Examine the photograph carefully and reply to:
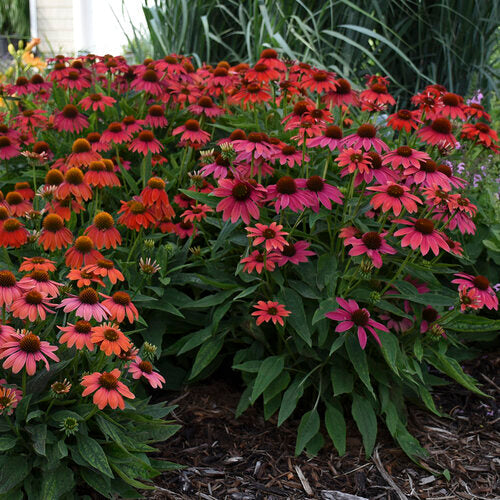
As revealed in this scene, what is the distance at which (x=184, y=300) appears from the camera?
2209 mm

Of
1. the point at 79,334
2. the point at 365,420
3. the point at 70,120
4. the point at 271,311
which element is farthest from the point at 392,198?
the point at 70,120

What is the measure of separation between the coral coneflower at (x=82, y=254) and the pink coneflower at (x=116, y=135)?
2.50 feet

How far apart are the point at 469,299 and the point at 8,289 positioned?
1.38 meters

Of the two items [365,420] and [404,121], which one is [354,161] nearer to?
[404,121]

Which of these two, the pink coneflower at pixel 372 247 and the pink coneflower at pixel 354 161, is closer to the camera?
the pink coneflower at pixel 372 247

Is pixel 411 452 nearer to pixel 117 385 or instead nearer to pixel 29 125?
pixel 117 385

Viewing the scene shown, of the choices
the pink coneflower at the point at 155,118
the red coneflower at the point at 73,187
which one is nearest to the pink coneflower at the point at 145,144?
the pink coneflower at the point at 155,118

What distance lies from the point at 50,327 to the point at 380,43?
392cm

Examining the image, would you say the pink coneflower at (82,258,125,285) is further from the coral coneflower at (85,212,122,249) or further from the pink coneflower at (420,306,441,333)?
the pink coneflower at (420,306,441,333)

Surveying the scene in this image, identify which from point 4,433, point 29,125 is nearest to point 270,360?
point 4,433

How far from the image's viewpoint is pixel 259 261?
198 cm

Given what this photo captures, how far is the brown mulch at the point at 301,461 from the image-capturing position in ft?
6.42

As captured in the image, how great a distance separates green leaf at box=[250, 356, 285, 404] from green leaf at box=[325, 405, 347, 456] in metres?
0.23

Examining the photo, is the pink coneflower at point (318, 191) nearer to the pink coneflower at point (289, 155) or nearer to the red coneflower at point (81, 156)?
the pink coneflower at point (289, 155)
